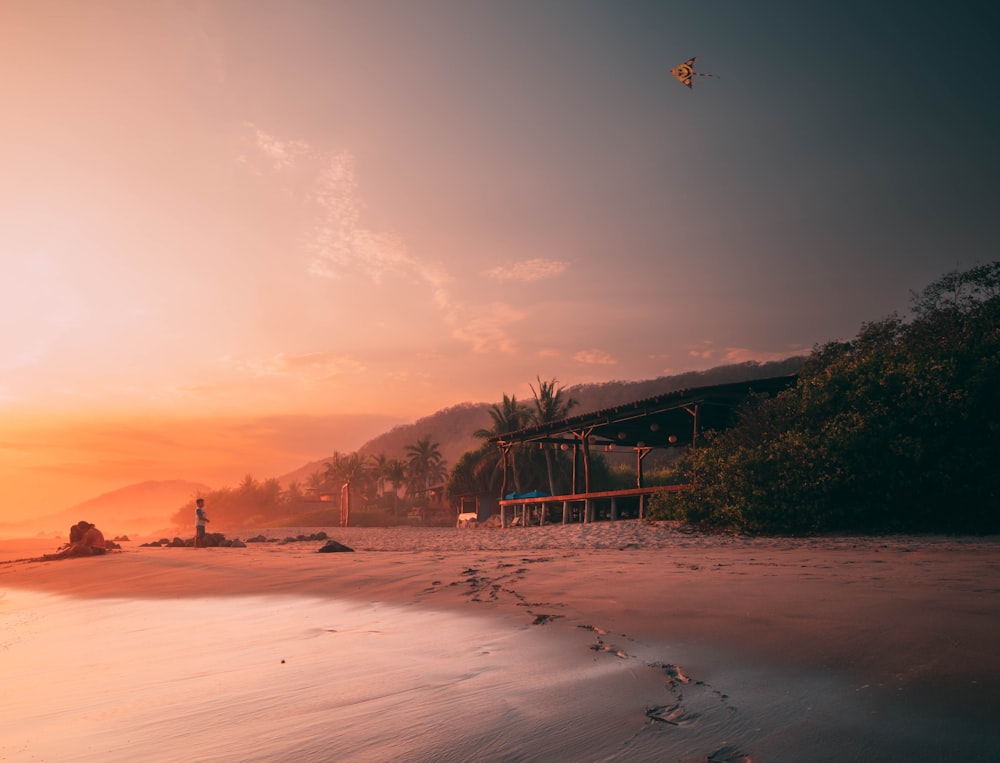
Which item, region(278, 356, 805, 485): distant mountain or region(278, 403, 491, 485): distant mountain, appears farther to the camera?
region(278, 403, 491, 485): distant mountain

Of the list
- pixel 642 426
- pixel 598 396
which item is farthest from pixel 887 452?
pixel 598 396

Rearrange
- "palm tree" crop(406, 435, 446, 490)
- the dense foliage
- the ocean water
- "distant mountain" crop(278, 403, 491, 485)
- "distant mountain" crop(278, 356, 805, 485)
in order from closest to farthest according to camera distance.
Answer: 1. the ocean water
2. the dense foliage
3. "palm tree" crop(406, 435, 446, 490)
4. "distant mountain" crop(278, 356, 805, 485)
5. "distant mountain" crop(278, 403, 491, 485)

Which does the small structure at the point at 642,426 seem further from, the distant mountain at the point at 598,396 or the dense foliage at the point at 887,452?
the distant mountain at the point at 598,396

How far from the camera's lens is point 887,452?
1177 centimetres

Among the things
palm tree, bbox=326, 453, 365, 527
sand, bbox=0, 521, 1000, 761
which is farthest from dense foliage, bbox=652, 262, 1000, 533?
palm tree, bbox=326, 453, 365, 527

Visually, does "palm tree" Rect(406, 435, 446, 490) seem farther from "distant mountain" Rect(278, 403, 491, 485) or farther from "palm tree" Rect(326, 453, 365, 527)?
"distant mountain" Rect(278, 403, 491, 485)

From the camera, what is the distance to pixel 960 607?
340cm

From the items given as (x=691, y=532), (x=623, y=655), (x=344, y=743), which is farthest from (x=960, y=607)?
(x=691, y=532)

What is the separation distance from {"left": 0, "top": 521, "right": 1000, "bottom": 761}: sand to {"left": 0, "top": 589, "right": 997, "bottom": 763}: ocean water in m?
0.01

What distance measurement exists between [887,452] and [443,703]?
12.1 meters

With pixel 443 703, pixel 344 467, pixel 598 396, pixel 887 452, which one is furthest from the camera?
pixel 598 396

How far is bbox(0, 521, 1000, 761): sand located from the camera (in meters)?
1.97

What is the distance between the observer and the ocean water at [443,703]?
6.22ft

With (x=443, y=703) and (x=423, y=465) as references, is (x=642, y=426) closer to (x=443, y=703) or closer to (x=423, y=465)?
(x=443, y=703)
